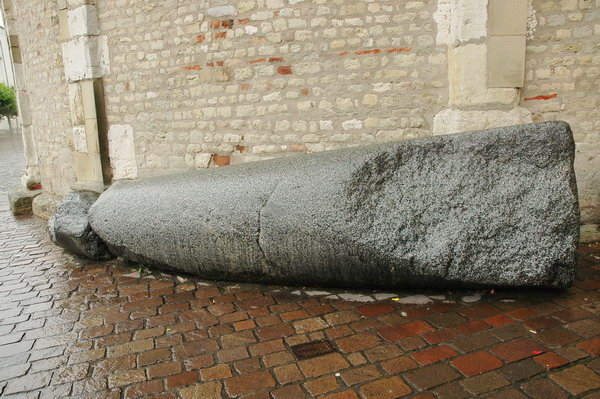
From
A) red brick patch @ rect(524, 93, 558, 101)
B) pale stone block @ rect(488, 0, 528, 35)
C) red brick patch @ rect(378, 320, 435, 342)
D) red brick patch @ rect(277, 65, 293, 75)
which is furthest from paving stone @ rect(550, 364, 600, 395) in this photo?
red brick patch @ rect(277, 65, 293, 75)

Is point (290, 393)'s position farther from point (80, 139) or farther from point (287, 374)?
point (80, 139)

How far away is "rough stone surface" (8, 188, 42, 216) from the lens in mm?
6387

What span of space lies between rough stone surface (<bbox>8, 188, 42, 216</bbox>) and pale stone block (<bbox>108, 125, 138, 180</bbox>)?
81.8 inches

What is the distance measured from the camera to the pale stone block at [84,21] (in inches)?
196

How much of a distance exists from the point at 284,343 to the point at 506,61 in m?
2.99

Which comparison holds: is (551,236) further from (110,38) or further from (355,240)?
(110,38)

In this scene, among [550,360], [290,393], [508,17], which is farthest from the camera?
[508,17]

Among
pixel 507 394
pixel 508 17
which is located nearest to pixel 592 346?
pixel 507 394

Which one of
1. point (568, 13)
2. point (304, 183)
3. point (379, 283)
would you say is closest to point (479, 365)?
point (379, 283)

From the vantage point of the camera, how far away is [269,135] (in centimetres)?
453

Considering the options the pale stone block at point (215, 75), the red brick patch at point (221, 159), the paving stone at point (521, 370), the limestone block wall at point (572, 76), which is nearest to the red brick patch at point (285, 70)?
the pale stone block at point (215, 75)

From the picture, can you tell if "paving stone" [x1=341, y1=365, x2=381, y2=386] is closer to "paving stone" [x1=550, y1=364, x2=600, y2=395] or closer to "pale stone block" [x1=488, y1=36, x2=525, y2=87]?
"paving stone" [x1=550, y1=364, x2=600, y2=395]

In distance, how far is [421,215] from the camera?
2.63 m

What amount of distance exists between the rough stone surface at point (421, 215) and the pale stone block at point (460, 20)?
1496 mm
